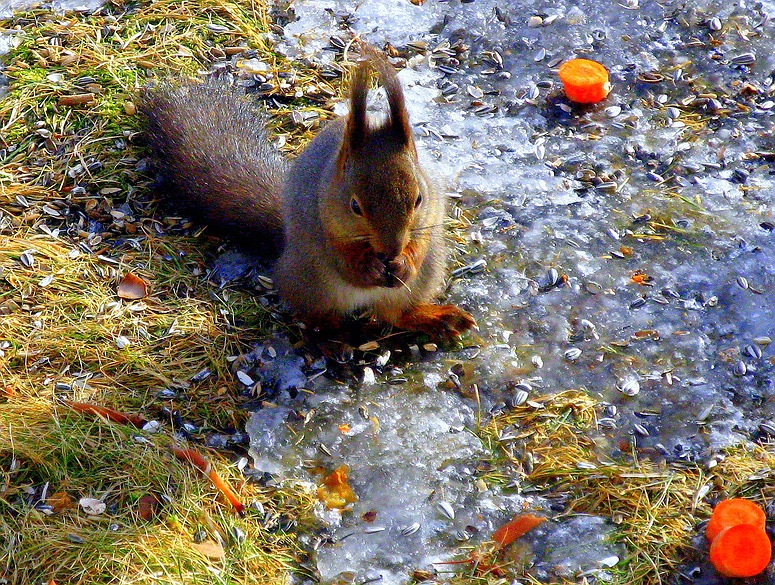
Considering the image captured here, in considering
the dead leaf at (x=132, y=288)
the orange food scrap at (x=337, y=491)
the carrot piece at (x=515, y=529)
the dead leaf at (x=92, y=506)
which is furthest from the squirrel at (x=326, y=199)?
the dead leaf at (x=92, y=506)

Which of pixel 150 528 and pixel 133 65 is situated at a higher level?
pixel 133 65

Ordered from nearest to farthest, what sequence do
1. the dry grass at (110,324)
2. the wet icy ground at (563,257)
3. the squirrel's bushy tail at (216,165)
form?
the dry grass at (110,324)
the wet icy ground at (563,257)
the squirrel's bushy tail at (216,165)

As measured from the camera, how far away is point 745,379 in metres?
2.57

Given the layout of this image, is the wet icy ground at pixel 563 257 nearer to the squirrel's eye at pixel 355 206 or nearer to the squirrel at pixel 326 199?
the squirrel at pixel 326 199

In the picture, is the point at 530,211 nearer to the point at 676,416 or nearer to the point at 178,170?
the point at 676,416

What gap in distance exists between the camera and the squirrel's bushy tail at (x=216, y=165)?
289 centimetres

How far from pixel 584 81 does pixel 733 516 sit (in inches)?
73.1

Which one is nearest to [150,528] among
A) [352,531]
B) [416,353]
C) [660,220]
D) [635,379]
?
[352,531]

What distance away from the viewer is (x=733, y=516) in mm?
2123

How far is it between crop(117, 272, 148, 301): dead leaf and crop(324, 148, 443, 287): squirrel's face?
0.67 m

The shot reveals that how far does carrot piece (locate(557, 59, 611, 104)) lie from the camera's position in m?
3.38

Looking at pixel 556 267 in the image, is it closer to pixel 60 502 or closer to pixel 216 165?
pixel 216 165

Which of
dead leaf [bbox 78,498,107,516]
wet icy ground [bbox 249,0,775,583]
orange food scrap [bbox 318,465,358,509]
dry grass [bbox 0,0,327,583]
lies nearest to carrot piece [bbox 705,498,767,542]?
wet icy ground [bbox 249,0,775,583]

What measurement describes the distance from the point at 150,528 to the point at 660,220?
1983mm
